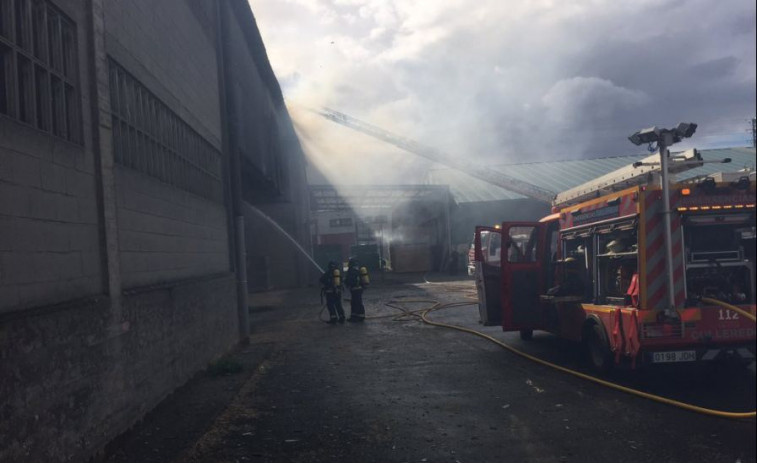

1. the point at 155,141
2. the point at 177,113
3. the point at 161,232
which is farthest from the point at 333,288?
the point at 155,141

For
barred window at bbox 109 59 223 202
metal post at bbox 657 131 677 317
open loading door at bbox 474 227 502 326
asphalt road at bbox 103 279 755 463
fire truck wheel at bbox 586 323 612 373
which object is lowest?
asphalt road at bbox 103 279 755 463

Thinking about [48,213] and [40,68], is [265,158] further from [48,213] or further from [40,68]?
[48,213]

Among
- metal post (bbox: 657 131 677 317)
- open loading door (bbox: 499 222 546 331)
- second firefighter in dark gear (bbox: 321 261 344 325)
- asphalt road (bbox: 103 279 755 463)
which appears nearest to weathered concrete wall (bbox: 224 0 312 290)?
second firefighter in dark gear (bbox: 321 261 344 325)

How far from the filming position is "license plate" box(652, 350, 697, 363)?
199 inches

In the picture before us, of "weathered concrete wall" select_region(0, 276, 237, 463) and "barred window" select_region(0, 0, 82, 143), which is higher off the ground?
"barred window" select_region(0, 0, 82, 143)

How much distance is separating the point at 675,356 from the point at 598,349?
156 centimetres

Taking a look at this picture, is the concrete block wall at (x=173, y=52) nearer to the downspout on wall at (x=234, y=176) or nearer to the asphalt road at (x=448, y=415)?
the downspout on wall at (x=234, y=176)

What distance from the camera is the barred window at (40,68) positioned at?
156 inches

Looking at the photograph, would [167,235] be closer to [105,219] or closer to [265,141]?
[105,219]

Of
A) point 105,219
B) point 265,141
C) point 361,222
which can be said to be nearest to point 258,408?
point 105,219

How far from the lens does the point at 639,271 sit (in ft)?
17.4

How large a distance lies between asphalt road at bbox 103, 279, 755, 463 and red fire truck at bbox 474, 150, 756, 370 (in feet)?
1.74

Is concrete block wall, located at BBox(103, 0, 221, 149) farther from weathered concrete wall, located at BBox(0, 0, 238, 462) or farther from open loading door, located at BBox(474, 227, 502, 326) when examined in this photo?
open loading door, located at BBox(474, 227, 502, 326)

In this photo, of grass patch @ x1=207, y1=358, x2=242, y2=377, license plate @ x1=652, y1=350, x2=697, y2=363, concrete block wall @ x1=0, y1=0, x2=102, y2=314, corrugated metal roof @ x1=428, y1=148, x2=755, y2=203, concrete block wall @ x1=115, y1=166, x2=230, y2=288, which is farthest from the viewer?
corrugated metal roof @ x1=428, y1=148, x2=755, y2=203
